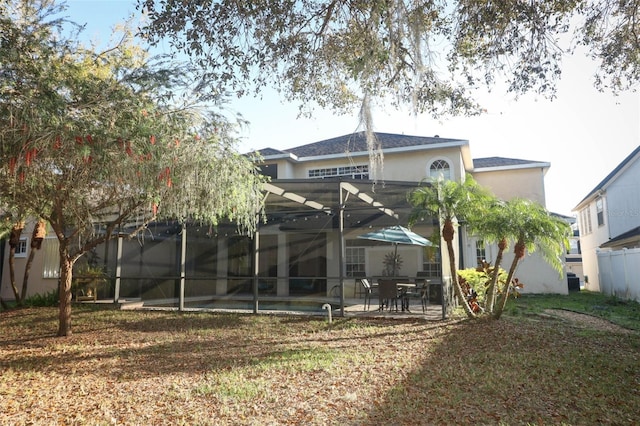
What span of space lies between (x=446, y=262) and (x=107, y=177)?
8.99m

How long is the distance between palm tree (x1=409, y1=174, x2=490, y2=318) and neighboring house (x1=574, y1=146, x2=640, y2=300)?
9073 millimetres

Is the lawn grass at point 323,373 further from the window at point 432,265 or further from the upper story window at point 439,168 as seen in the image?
the upper story window at point 439,168

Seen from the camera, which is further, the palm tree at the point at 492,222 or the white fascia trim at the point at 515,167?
the white fascia trim at the point at 515,167

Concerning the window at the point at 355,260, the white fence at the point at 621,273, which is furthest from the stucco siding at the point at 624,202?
the window at the point at 355,260

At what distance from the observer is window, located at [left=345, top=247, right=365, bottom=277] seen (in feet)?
56.1

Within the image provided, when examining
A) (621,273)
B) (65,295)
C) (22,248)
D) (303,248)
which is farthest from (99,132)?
(621,273)

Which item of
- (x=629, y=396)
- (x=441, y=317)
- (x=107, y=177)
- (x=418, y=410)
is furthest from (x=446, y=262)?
(x=107, y=177)

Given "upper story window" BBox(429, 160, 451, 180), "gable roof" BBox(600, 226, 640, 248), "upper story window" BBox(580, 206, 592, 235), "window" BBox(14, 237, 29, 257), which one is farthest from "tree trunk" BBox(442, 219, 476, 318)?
"upper story window" BBox(580, 206, 592, 235)

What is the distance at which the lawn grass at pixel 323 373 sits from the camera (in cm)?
448

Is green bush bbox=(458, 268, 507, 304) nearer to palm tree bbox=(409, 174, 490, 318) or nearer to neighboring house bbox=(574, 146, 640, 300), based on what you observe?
palm tree bbox=(409, 174, 490, 318)

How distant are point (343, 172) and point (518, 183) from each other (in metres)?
7.96

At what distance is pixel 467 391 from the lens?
5.12 metres

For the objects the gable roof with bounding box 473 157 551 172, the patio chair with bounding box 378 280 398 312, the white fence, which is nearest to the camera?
the patio chair with bounding box 378 280 398 312

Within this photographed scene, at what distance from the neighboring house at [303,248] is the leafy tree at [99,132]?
13.0ft
